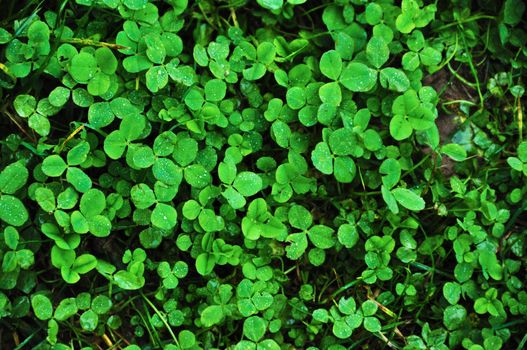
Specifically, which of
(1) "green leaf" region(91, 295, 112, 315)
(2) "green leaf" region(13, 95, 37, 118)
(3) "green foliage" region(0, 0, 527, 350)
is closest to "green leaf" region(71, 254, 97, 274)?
(3) "green foliage" region(0, 0, 527, 350)

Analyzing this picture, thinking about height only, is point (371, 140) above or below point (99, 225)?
above

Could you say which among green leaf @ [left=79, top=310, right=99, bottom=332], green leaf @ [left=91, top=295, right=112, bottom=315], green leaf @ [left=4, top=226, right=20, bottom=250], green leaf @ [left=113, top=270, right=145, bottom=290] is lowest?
green leaf @ [left=79, top=310, right=99, bottom=332]

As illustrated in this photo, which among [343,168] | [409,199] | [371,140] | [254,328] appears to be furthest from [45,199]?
[409,199]

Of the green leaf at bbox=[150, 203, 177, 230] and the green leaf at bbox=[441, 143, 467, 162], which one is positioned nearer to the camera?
the green leaf at bbox=[150, 203, 177, 230]

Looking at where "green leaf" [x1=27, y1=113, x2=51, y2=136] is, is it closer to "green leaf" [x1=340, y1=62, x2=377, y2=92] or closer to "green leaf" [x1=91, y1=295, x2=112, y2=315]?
"green leaf" [x1=91, y1=295, x2=112, y2=315]

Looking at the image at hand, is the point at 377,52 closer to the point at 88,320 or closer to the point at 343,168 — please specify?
the point at 343,168

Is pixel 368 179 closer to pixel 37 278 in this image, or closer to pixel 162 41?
pixel 162 41

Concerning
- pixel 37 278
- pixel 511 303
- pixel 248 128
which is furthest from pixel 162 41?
pixel 511 303
